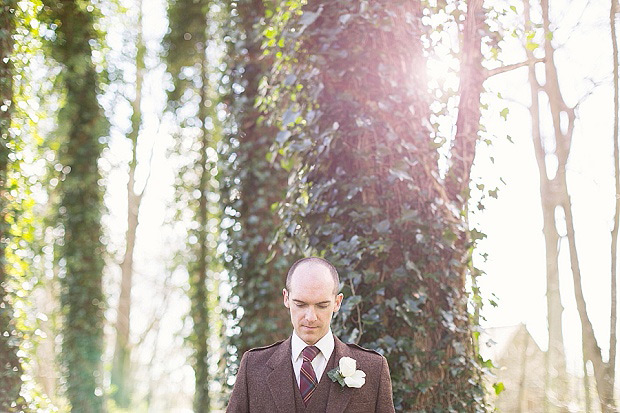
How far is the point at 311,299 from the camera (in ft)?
7.86

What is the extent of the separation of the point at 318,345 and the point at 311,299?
223 mm

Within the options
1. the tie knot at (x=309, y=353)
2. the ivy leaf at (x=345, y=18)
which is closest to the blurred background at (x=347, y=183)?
the ivy leaf at (x=345, y=18)

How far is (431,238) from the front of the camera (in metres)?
4.12

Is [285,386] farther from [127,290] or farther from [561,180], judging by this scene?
[127,290]

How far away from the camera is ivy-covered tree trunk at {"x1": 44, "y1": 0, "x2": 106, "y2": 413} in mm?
10141

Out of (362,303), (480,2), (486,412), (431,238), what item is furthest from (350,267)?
(480,2)

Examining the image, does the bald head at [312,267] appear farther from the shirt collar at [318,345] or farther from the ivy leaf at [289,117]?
the ivy leaf at [289,117]

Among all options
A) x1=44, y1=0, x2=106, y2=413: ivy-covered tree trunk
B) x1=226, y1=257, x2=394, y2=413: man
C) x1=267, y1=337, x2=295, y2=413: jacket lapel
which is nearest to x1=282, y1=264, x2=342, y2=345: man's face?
x1=226, y1=257, x2=394, y2=413: man

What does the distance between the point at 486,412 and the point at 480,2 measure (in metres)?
2.65

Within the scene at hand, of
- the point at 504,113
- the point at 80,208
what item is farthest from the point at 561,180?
the point at 80,208

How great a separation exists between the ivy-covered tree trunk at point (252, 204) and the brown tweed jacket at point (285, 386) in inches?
189

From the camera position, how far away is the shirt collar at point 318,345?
99.0 inches

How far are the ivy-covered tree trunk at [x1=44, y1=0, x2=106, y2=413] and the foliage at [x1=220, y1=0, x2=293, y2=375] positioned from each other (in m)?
3.37

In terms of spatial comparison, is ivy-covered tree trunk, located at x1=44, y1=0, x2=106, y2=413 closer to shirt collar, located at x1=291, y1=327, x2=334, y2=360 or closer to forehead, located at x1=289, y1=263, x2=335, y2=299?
shirt collar, located at x1=291, y1=327, x2=334, y2=360
